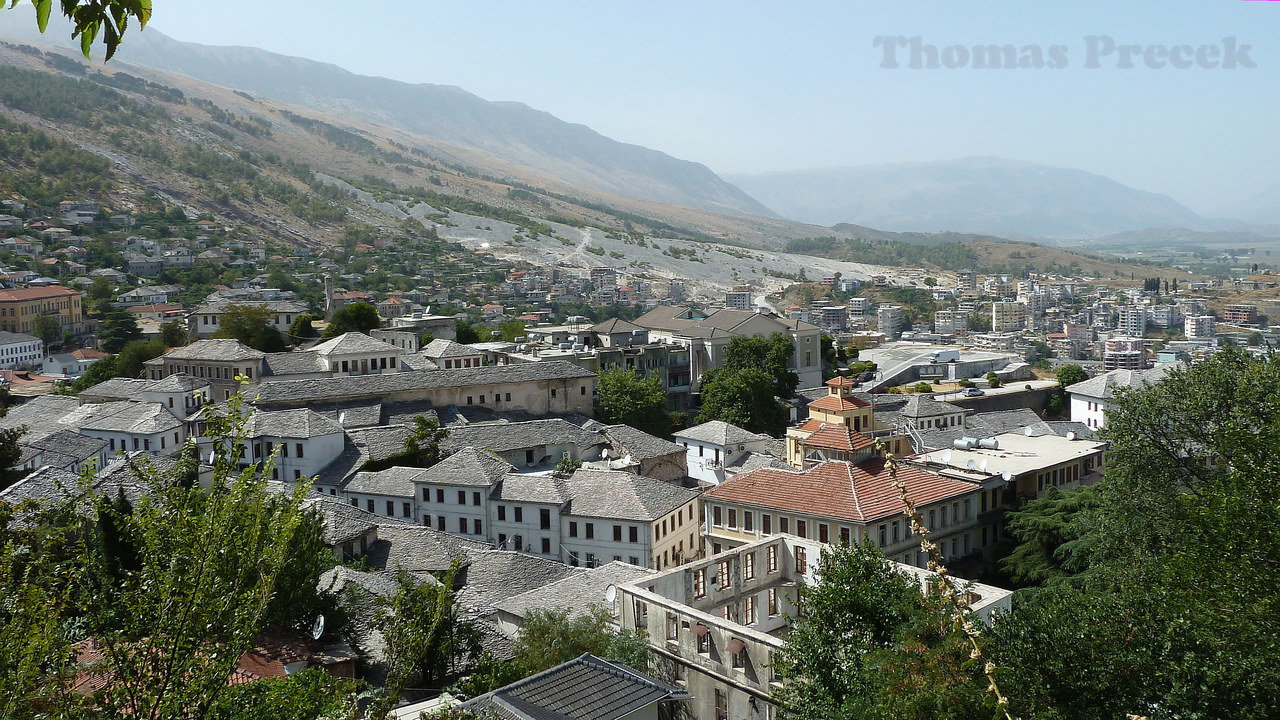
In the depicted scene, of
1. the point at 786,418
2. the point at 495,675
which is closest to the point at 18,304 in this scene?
the point at 786,418

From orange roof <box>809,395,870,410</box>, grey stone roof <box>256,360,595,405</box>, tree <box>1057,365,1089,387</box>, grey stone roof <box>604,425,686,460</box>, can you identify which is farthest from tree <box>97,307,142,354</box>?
tree <box>1057,365,1089,387</box>

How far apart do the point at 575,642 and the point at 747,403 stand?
2543 cm

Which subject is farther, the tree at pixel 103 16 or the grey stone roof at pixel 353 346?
the grey stone roof at pixel 353 346

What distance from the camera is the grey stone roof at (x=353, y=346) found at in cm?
3875

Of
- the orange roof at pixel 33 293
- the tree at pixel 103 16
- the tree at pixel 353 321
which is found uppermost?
the tree at pixel 103 16

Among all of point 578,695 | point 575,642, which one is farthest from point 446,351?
point 578,695

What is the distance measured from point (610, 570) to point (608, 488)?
6.28 m

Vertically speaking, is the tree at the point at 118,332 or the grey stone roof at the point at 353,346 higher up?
the grey stone roof at the point at 353,346

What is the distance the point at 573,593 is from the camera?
19.2m

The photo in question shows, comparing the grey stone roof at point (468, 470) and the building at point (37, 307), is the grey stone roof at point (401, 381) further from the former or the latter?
the building at point (37, 307)

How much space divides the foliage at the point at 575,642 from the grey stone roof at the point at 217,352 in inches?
1043

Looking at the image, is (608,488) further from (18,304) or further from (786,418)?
(18,304)

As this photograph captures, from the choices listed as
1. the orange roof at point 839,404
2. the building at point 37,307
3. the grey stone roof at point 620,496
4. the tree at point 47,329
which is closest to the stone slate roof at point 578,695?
the grey stone roof at point 620,496

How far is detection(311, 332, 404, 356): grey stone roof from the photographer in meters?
38.8
